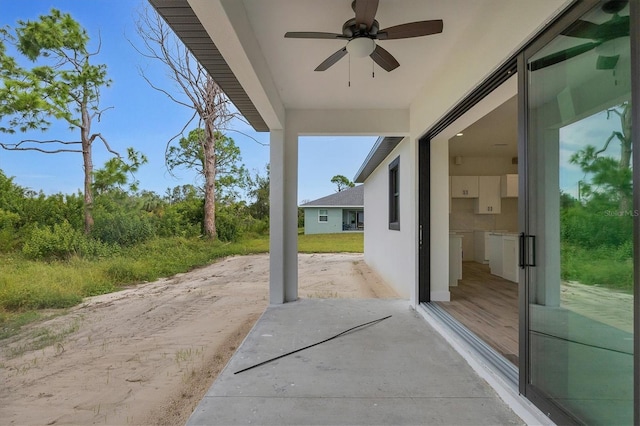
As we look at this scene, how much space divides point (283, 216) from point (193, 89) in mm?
12218

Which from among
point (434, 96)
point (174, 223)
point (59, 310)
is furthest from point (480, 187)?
point (174, 223)

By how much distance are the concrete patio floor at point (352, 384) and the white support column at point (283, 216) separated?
1.19 m

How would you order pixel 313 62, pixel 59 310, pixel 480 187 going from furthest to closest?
pixel 480 187 < pixel 59 310 < pixel 313 62

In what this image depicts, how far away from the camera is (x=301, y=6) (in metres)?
2.58

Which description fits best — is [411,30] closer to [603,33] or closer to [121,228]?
[603,33]

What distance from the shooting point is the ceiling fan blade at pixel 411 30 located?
2408mm

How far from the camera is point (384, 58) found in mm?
2947

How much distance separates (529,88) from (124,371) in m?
4.51

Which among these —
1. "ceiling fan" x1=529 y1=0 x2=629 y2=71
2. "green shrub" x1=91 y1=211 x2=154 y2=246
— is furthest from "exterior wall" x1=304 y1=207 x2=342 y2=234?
"ceiling fan" x1=529 y1=0 x2=629 y2=71

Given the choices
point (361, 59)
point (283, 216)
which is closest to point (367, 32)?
point (361, 59)

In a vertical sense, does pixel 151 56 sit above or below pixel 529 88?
above

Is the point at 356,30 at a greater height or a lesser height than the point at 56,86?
lesser

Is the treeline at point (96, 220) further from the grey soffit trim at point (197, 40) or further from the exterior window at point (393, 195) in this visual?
the exterior window at point (393, 195)

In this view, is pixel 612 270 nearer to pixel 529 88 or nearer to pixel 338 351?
pixel 529 88
